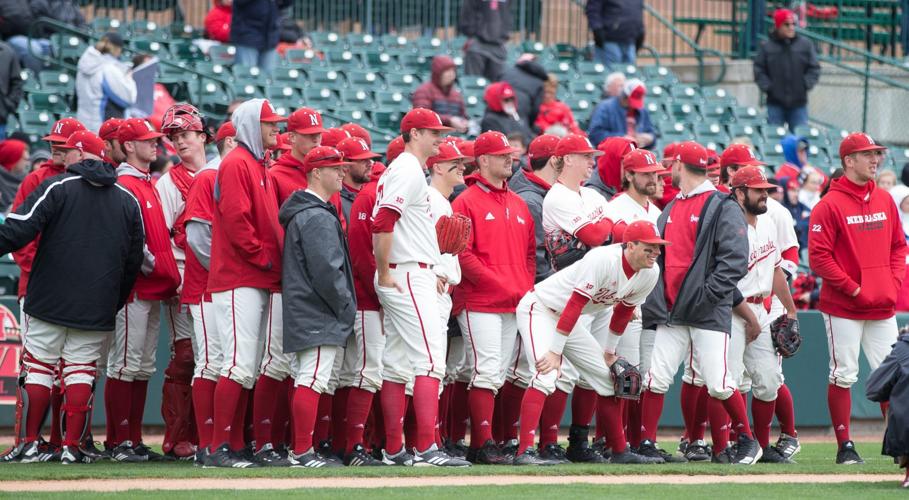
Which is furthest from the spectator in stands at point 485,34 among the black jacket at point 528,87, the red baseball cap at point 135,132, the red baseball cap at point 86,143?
the red baseball cap at point 86,143

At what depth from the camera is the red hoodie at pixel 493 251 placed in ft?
29.2

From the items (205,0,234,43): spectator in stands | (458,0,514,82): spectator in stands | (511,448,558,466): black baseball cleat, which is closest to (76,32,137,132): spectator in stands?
(205,0,234,43): spectator in stands

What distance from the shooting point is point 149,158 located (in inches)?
364

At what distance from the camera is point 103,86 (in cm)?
1341

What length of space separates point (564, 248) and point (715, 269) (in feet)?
3.20

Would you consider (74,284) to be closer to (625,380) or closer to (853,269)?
(625,380)

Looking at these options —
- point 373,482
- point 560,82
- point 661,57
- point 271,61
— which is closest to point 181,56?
point 271,61

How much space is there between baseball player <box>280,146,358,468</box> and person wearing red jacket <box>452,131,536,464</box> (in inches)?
37.1

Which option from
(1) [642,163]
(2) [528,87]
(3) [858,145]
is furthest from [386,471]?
(2) [528,87]

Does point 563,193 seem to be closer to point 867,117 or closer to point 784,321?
point 784,321

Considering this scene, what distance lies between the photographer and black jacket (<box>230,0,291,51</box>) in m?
16.2

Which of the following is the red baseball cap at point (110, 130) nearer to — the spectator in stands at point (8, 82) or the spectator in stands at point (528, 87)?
the spectator in stands at point (8, 82)

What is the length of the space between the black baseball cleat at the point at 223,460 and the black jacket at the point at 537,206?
7.65 ft

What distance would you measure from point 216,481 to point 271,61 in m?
9.59
